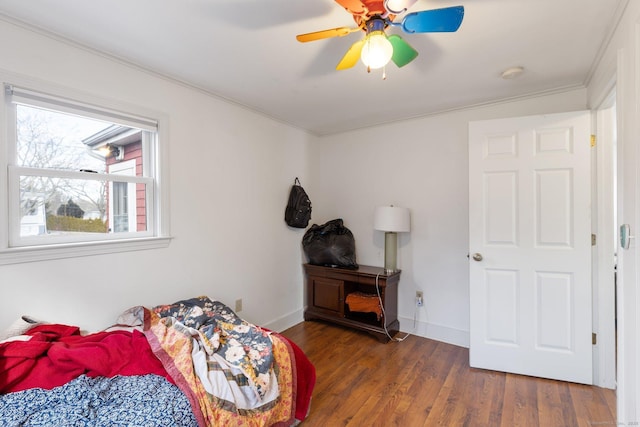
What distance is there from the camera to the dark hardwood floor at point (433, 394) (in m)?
A: 1.85

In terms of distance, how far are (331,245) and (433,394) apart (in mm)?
A: 1680

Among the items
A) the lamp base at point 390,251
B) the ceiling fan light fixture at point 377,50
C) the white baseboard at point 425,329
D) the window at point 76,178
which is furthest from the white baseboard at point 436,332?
the ceiling fan light fixture at point 377,50

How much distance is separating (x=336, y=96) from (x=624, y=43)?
71.4 inches

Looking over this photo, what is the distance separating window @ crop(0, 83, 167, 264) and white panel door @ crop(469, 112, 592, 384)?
2607 millimetres

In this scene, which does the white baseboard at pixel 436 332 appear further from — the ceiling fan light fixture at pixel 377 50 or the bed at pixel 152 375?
the ceiling fan light fixture at pixel 377 50

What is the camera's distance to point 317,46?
1.87 m

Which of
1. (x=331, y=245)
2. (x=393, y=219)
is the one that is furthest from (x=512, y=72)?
(x=331, y=245)

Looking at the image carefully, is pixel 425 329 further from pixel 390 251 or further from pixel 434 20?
pixel 434 20

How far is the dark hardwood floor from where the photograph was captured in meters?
1.85

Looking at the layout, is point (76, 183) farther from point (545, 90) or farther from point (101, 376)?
point (545, 90)

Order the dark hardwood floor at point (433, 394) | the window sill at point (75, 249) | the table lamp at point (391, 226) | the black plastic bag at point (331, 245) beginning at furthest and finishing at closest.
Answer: the black plastic bag at point (331, 245) → the table lamp at point (391, 226) → the dark hardwood floor at point (433, 394) → the window sill at point (75, 249)

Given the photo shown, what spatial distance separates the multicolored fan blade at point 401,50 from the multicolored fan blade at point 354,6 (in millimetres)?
239

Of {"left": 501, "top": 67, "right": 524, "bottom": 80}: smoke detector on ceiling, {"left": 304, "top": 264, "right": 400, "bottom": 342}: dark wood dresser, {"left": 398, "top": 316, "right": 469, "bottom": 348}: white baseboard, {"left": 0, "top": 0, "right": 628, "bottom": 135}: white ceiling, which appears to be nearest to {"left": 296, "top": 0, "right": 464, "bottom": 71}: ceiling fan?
{"left": 0, "top": 0, "right": 628, "bottom": 135}: white ceiling

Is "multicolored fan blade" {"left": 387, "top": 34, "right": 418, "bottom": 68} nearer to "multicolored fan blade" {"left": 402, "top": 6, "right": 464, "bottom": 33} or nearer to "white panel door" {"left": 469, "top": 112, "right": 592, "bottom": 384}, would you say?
"multicolored fan blade" {"left": 402, "top": 6, "right": 464, "bottom": 33}
